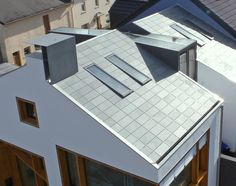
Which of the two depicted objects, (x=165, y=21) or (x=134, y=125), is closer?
(x=134, y=125)

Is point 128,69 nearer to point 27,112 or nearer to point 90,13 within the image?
point 27,112

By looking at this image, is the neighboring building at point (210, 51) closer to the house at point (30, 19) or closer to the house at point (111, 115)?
the house at point (111, 115)

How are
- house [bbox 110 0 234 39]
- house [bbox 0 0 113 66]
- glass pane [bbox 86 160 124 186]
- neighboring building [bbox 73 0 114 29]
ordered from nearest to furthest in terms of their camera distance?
glass pane [bbox 86 160 124 186]
house [bbox 110 0 234 39]
house [bbox 0 0 113 66]
neighboring building [bbox 73 0 114 29]

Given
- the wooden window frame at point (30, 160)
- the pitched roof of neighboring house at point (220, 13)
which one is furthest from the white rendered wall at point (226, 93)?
the wooden window frame at point (30, 160)

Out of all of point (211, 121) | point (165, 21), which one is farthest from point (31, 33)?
point (211, 121)

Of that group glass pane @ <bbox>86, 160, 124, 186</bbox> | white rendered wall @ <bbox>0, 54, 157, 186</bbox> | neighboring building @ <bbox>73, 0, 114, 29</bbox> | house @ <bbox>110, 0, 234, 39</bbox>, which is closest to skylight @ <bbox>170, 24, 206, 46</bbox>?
house @ <bbox>110, 0, 234, 39</bbox>

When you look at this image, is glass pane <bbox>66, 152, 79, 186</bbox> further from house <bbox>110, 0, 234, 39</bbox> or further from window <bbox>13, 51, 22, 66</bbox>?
window <bbox>13, 51, 22, 66</bbox>

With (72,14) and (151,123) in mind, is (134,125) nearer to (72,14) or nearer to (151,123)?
(151,123)
